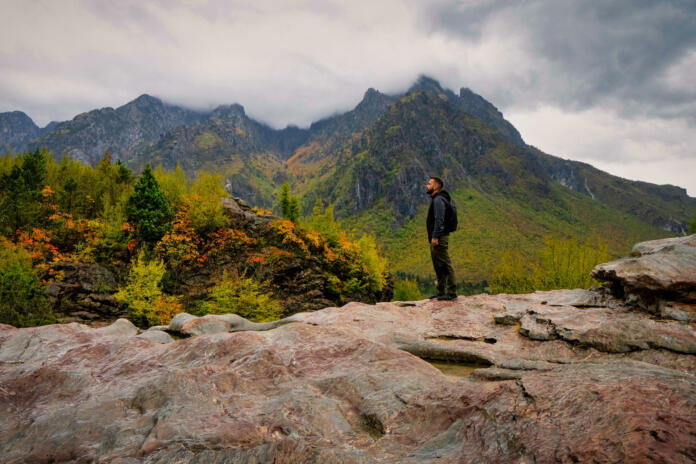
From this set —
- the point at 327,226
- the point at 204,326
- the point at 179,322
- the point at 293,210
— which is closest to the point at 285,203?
the point at 293,210

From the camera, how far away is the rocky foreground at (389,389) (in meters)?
2.60

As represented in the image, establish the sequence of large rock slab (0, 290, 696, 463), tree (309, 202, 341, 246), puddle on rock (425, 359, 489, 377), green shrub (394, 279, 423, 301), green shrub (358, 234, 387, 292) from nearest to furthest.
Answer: large rock slab (0, 290, 696, 463)
puddle on rock (425, 359, 489, 377)
tree (309, 202, 341, 246)
green shrub (358, 234, 387, 292)
green shrub (394, 279, 423, 301)

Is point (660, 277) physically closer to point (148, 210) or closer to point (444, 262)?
point (444, 262)

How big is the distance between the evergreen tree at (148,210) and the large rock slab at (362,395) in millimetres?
21463

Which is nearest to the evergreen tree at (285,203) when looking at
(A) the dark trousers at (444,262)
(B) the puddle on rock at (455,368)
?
(A) the dark trousers at (444,262)

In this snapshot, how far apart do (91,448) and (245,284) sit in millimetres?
20616

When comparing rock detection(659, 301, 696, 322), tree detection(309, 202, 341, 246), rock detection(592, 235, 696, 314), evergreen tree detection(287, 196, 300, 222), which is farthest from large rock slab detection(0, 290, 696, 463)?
evergreen tree detection(287, 196, 300, 222)

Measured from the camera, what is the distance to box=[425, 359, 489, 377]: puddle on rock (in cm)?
537

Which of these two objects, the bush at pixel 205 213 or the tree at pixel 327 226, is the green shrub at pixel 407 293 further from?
the bush at pixel 205 213

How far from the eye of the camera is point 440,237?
10070mm

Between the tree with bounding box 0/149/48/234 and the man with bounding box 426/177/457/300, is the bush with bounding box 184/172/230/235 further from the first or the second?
the man with bounding box 426/177/457/300

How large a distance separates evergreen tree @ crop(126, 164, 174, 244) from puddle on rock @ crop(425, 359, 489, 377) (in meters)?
27.7

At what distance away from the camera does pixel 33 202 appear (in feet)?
80.3

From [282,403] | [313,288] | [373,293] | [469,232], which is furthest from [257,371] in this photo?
[469,232]
